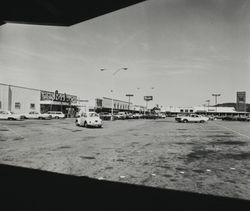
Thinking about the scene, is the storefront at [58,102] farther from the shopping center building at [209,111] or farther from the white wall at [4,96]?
the shopping center building at [209,111]

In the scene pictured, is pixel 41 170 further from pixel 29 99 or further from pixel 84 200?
pixel 29 99

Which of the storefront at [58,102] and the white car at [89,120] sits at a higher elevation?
the storefront at [58,102]

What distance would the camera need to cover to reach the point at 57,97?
69750mm

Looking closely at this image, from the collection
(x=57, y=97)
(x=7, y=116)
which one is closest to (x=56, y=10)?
(x=7, y=116)

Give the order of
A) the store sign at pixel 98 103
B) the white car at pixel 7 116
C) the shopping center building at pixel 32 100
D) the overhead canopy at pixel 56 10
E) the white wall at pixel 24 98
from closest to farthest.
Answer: the overhead canopy at pixel 56 10, the white car at pixel 7 116, the shopping center building at pixel 32 100, the white wall at pixel 24 98, the store sign at pixel 98 103

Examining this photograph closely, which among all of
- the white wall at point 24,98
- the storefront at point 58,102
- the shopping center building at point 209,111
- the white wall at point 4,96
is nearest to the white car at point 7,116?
the white wall at point 4,96

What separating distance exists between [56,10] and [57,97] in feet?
213

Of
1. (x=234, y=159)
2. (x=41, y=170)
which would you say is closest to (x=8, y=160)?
(x=41, y=170)

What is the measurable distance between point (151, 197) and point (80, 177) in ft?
7.89

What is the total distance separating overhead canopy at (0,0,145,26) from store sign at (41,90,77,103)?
192 ft

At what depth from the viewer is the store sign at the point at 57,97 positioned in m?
64.2

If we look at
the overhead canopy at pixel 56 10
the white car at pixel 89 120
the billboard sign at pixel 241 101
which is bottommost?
A: the white car at pixel 89 120

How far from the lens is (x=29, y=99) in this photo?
193 ft

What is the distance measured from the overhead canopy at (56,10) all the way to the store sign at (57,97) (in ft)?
→ 192
